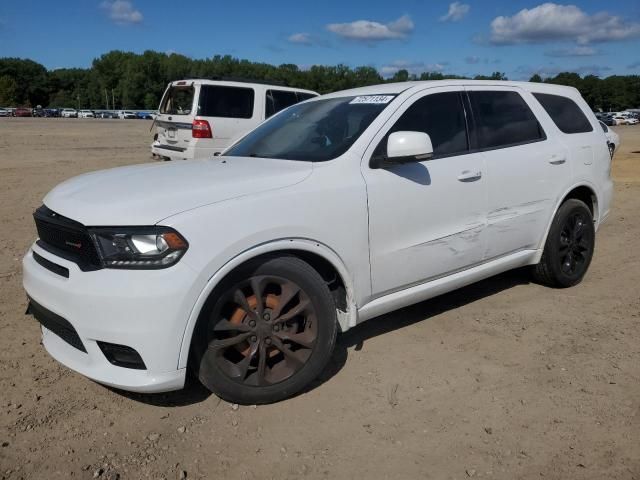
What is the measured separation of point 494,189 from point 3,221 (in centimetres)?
633

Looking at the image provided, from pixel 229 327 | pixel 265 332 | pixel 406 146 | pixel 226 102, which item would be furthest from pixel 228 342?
pixel 226 102

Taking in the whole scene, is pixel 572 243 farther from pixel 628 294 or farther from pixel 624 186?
pixel 624 186

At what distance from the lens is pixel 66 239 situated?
3008 millimetres

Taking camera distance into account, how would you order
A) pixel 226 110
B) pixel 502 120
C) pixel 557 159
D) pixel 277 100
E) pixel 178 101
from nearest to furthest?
pixel 502 120, pixel 557 159, pixel 226 110, pixel 178 101, pixel 277 100

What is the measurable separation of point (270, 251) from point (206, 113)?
8712 millimetres

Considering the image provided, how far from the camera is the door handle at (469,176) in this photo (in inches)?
158

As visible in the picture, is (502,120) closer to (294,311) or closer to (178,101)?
(294,311)

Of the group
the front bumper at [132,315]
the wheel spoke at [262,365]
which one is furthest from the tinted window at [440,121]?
the front bumper at [132,315]

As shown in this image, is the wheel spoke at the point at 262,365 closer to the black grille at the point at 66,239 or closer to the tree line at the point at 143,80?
the black grille at the point at 66,239

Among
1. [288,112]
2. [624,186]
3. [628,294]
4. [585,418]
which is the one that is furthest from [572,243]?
[624,186]

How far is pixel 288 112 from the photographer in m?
4.62

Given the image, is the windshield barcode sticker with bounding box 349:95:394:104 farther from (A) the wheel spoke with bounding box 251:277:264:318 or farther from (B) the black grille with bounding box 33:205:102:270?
(B) the black grille with bounding box 33:205:102:270

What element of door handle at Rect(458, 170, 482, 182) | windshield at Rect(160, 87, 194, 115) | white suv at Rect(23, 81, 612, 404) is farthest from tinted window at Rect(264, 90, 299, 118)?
door handle at Rect(458, 170, 482, 182)

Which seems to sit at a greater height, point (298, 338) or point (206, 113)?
point (206, 113)
